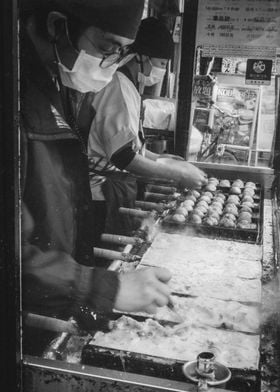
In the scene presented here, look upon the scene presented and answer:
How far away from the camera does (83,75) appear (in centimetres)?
194

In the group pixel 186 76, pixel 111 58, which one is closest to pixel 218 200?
pixel 186 76

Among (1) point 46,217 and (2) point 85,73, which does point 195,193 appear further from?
(1) point 46,217

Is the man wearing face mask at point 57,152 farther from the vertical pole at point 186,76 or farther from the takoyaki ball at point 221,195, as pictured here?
the takoyaki ball at point 221,195

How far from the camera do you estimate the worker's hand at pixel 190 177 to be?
356 centimetres

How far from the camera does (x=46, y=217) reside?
1730mm

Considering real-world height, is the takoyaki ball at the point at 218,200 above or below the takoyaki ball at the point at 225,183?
below

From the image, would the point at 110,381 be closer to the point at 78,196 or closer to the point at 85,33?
the point at 78,196

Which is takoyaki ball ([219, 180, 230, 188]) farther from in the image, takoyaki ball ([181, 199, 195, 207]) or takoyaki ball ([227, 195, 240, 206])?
takoyaki ball ([181, 199, 195, 207])

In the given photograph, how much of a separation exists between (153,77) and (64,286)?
1738mm

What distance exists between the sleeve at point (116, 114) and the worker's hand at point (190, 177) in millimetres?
589

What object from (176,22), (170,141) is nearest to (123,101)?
(170,141)

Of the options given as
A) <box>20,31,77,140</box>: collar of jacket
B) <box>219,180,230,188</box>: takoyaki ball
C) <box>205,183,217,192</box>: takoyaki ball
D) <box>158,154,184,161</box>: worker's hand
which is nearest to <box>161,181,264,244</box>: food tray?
<box>158,154,184,161</box>: worker's hand

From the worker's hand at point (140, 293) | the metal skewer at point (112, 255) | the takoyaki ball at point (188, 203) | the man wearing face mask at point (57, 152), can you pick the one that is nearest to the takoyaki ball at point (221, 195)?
the takoyaki ball at point (188, 203)

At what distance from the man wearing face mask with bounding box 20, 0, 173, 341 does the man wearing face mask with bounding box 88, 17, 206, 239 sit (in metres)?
1.00
